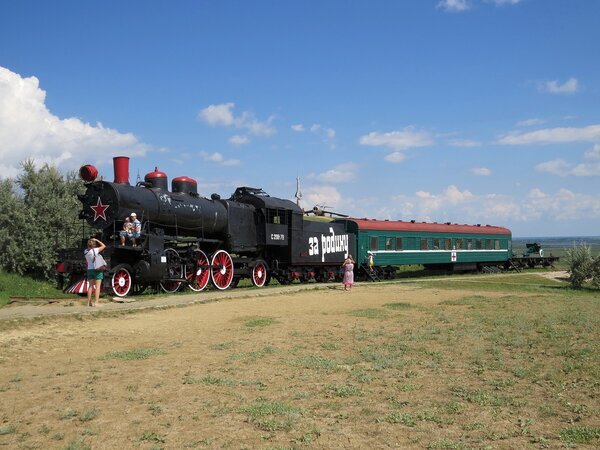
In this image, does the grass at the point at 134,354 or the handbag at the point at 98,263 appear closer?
the grass at the point at 134,354

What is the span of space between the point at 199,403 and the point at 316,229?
2028 centimetres

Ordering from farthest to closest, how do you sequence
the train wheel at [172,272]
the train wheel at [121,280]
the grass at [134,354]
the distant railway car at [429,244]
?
the distant railway car at [429,244] → the train wheel at [172,272] → the train wheel at [121,280] → the grass at [134,354]

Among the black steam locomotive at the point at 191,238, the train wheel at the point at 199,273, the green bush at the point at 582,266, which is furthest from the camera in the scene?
the green bush at the point at 582,266

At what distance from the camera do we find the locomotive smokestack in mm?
18109

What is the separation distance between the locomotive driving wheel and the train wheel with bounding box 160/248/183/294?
13.5 ft

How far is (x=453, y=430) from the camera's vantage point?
5203 mm

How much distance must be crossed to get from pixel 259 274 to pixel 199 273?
3.72 meters

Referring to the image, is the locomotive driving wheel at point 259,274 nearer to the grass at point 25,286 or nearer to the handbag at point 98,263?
the grass at point 25,286

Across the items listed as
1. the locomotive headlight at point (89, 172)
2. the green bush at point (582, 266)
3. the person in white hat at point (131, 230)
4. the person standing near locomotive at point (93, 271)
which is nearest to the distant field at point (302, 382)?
the person standing near locomotive at point (93, 271)

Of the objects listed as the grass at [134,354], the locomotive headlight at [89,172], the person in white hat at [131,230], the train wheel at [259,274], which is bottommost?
the grass at [134,354]

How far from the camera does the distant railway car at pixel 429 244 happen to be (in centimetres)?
3028

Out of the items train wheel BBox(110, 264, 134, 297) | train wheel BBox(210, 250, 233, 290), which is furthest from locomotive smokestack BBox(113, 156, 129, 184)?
train wheel BBox(210, 250, 233, 290)

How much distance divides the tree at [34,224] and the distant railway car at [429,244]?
1408 centimetres

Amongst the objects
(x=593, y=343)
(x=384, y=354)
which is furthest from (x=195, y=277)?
(x=593, y=343)
